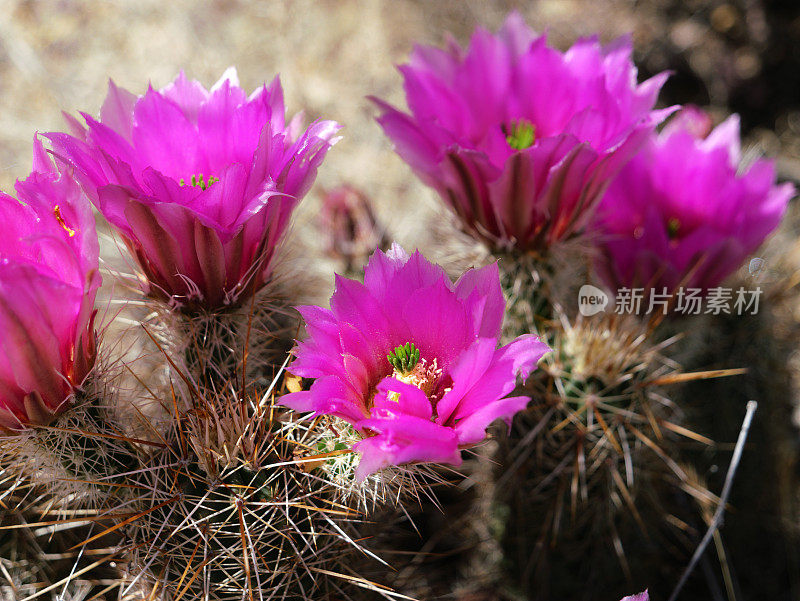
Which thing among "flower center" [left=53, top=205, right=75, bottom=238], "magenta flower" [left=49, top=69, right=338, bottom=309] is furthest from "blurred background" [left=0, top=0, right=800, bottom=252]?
"flower center" [left=53, top=205, right=75, bottom=238]

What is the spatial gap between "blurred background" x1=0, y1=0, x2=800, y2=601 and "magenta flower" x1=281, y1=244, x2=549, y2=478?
1460 mm

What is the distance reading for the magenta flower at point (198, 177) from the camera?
731mm

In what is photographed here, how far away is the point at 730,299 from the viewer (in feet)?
4.44

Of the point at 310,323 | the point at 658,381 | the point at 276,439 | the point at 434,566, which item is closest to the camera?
the point at 310,323

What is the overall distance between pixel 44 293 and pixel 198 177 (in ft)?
0.81

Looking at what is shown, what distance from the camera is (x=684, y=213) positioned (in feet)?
3.90

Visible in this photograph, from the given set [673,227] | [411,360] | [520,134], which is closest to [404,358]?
[411,360]

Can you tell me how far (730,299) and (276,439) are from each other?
3.17ft

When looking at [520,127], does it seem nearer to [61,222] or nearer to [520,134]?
[520,134]

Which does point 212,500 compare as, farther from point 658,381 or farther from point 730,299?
point 730,299

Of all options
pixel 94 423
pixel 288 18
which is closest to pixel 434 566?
pixel 94 423

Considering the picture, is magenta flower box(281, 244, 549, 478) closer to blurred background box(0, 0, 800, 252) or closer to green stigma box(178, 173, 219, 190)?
green stigma box(178, 173, 219, 190)

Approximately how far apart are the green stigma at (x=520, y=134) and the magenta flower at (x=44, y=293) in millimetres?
588

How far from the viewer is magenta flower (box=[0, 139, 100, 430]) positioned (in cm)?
65
